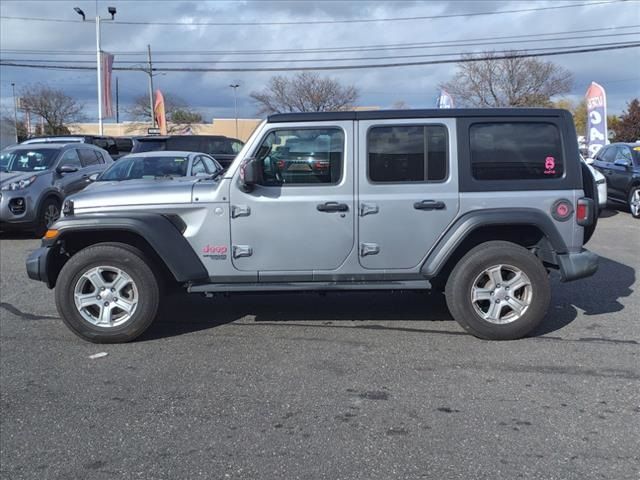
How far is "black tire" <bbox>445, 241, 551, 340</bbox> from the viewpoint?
16.8 ft

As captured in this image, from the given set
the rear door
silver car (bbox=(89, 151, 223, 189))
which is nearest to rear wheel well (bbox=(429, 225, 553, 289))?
the rear door

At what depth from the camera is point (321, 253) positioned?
5203 mm

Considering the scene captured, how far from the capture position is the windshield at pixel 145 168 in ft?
33.6

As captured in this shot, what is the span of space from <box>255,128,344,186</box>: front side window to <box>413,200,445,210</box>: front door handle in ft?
2.35

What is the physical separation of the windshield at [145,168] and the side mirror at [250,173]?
5.28 meters

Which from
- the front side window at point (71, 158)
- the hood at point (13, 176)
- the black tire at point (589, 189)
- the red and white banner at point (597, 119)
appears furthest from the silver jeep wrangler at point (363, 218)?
the red and white banner at point (597, 119)

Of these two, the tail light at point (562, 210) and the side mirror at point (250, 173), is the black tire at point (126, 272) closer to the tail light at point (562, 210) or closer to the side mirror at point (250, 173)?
the side mirror at point (250, 173)

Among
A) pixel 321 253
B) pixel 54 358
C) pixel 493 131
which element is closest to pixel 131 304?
pixel 54 358

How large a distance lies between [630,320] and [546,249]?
4.28 ft

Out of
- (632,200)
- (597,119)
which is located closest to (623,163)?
(632,200)

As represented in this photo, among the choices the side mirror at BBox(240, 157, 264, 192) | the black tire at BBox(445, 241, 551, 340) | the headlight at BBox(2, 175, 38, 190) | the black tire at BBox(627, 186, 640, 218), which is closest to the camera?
the side mirror at BBox(240, 157, 264, 192)

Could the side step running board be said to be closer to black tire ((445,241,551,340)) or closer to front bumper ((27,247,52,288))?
black tire ((445,241,551,340))

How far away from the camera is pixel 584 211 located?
16.9ft

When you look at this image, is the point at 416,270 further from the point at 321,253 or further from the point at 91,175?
the point at 91,175
